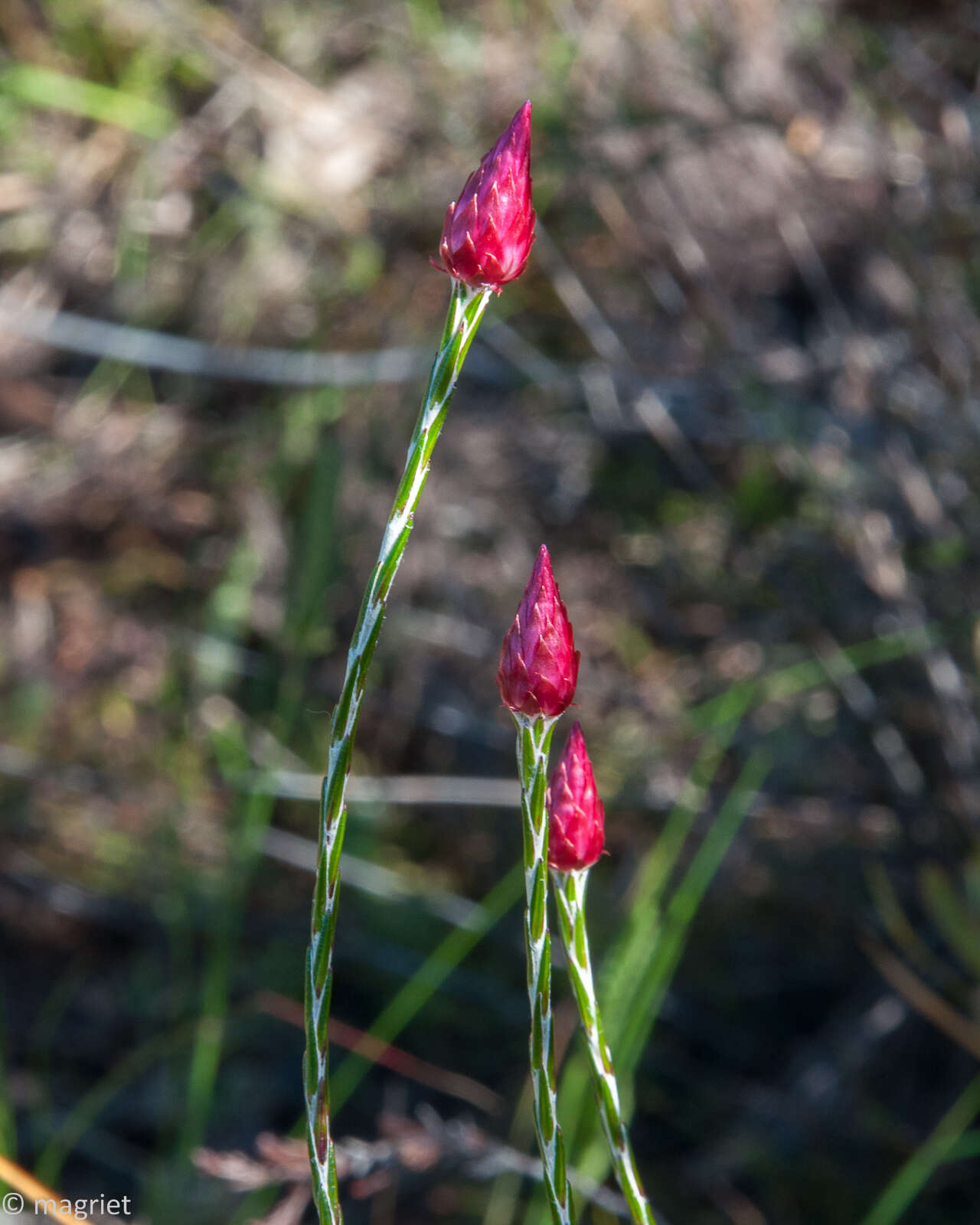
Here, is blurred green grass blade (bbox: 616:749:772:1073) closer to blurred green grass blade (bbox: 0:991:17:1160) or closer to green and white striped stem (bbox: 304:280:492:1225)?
green and white striped stem (bbox: 304:280:492:1225)

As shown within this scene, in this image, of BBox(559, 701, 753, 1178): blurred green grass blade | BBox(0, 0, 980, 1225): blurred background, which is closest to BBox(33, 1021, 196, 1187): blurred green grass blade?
BBox(0, 0, 980, 1225): blurred background

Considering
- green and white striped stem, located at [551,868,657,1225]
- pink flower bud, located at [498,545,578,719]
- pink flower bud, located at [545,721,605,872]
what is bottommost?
green and white striped stem, located at [551,868,657,1225]

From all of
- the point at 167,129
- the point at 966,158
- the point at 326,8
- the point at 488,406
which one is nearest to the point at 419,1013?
the point at 488,406

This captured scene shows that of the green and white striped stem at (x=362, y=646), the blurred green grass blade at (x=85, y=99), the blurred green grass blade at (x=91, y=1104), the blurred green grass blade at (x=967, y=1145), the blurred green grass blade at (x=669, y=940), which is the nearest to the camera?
the green and white striped stem at (x=362, y=646)

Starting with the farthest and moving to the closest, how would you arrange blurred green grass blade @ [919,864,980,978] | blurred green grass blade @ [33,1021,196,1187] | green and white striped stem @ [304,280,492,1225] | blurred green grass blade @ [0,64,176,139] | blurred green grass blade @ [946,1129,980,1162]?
blurred green grass blade @ [0,64,176,139], blurred green grass blade @ [919,864,980,978], blurred green grass blade @ [946,1129,980,1162], blurred green grass blade @ [33,1021,196,1187], green and white striped stem @ [304,280,492,1225]

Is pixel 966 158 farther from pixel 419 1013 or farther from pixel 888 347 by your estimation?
pixel 419 1013

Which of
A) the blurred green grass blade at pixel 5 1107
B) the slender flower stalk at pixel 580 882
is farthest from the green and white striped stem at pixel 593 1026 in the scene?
the blurred green grass blade at pixel 5 1107

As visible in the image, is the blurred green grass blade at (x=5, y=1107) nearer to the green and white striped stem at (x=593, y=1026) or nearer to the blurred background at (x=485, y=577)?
the blurred background at (x=485, y=577)

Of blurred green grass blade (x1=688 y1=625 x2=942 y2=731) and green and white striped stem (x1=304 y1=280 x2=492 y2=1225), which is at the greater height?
green and white striped stem (x1=304 y1=280 x2=492 y2=1225)
